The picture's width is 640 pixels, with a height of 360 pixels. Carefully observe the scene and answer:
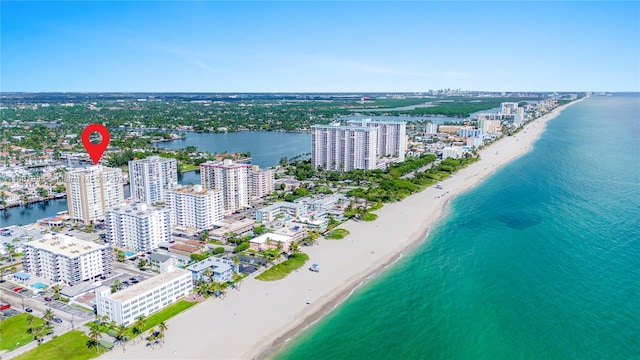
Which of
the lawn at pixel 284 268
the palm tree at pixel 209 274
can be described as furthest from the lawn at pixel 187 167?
the palm tree at pixel 209 274

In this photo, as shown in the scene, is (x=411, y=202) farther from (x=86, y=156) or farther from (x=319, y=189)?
(x=86, y=156)

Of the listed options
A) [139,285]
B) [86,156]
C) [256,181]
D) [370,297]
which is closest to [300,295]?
[370,297]

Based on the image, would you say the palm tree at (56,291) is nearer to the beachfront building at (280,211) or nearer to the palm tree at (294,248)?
the palm tree at (294,248)

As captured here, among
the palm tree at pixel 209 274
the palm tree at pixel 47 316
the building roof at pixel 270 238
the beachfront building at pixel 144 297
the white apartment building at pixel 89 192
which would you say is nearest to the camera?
the palm tree at pixel 47 316

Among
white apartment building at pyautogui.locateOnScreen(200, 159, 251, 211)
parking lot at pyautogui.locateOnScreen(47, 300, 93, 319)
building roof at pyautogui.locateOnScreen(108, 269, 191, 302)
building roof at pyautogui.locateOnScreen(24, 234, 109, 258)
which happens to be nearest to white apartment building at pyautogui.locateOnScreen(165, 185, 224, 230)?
white apartment building at pyautogui.locateOnScreen(200, 159, 251, 211)

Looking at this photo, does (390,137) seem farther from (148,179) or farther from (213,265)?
(213,265)

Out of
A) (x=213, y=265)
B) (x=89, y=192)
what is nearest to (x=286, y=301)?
(x=213, y=265)
